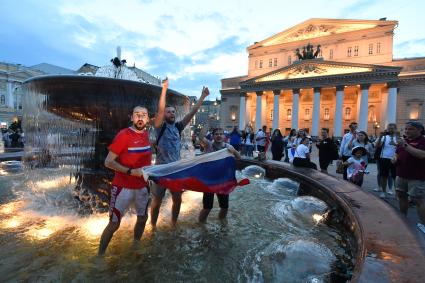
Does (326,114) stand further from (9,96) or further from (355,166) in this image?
(9,96)

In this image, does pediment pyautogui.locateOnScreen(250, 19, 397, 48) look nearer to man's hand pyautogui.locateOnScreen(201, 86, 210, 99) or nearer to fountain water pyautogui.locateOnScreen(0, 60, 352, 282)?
fountain water pyautogui.locateOnScreen(0, 60, 352, 282)

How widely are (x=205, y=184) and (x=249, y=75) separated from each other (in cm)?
5100

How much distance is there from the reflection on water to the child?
197 cm

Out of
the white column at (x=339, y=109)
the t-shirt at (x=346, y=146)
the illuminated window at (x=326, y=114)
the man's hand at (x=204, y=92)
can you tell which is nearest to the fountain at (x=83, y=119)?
the man's hand at (x=204, y=92)

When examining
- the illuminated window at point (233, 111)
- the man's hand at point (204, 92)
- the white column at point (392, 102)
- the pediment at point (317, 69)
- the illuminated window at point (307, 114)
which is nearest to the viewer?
the man's hand at point (204, 92)

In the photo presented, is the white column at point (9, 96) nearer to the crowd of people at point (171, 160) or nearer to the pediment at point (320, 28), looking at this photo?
the pediment at point (320, 28)

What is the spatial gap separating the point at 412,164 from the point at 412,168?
0.06m

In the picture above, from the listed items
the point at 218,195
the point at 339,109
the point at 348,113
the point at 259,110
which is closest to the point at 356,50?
the point at 348,113

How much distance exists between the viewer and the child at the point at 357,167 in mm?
5918

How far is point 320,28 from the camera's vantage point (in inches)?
1818

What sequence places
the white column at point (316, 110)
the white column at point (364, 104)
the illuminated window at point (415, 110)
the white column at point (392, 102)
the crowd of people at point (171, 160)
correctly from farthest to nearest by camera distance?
the white column at point (316, 110)
the illuminated window at point (415, 110)
the white column at point (364, 104)
the white column at point (392, 102)
the crowd of people at point (171, 160)

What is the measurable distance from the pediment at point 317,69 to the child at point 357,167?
34.8m

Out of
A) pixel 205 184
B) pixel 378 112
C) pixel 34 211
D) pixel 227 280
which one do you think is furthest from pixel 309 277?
pixel 378 112

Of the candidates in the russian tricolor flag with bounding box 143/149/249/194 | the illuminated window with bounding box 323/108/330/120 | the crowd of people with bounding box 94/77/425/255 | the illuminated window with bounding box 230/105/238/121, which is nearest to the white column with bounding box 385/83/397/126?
the illuminated window with bounding box 323/108/330/120
